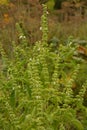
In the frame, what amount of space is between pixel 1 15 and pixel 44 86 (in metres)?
3.64

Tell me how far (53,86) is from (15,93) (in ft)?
1.07

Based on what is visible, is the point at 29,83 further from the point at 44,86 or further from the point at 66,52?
the point at 66,52

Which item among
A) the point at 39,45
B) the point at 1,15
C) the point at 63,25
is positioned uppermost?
the point at 39,45

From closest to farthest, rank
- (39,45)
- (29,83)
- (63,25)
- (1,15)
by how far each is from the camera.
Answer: (29,83) → (39,45) → (1,15) → (63,25)

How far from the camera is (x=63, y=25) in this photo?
29.5ft

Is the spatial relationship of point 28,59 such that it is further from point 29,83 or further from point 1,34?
point 1,34

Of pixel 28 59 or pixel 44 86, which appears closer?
pixel 44 86

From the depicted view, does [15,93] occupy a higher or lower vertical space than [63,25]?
higher

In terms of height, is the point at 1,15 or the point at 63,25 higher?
the point at 1,15

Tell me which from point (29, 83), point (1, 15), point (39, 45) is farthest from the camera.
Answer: point (1, 15)

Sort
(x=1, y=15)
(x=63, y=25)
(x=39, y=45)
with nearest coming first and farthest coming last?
(x=39, y=45), (x=1, y=15), (x=63, y=25)

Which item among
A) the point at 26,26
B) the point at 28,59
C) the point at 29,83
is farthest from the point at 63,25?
the point at 29,83

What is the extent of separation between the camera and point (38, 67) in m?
4.15

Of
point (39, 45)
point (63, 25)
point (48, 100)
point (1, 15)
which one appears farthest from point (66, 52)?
point (63, 25)
